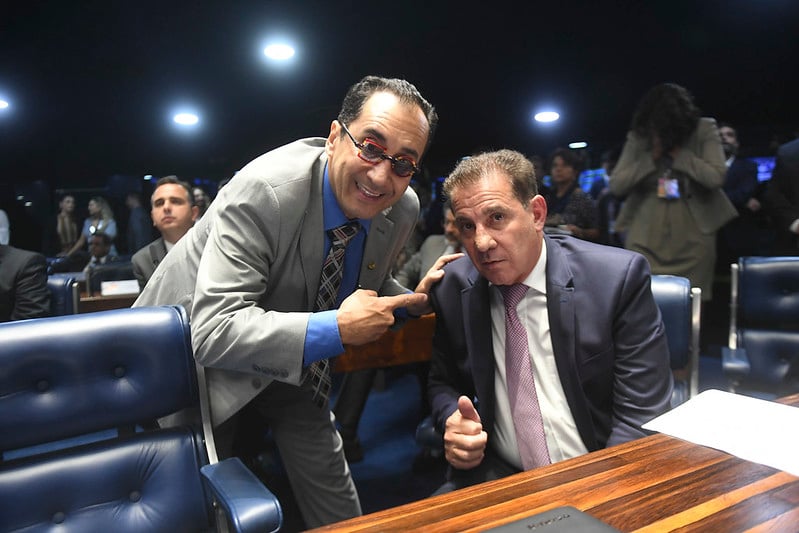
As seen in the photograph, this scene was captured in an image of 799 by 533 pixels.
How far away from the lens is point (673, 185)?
3.04 m

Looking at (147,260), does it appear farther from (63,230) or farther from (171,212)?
(63,230)

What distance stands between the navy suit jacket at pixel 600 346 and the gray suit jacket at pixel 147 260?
2.36 m

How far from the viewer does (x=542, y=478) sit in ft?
2.94

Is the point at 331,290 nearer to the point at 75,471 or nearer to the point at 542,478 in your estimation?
the point at 75,471

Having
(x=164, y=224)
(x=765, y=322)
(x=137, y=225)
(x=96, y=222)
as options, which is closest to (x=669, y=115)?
(x=765, y=322)

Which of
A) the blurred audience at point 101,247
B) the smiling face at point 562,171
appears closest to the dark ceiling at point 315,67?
→ the blurred audience at point 101,247

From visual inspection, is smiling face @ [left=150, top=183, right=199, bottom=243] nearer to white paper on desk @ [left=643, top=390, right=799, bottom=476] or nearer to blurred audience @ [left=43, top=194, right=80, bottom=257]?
blurred audience @ [left=43, top=194, right=80, bottom=257]

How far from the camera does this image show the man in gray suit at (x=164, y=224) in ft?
10.4

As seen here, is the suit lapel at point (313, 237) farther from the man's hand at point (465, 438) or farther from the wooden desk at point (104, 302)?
the wooden desk at point (104, 302)

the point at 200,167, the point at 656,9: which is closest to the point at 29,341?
the point at 200,167

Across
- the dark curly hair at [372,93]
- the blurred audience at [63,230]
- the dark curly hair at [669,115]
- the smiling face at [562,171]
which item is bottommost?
the blurred audience at [63,230]

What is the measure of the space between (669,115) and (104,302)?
3570mm

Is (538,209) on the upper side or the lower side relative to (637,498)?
upper

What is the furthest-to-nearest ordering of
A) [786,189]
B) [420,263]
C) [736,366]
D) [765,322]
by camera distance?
[420,263], [786,189], [765,322], [736,366]
